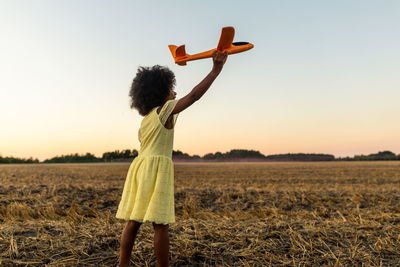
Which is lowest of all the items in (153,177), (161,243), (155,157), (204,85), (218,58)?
(161,243)

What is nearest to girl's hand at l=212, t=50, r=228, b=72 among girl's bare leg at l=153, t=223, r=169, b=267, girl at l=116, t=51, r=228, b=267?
girl at l=116, t=51, r=228, b=267

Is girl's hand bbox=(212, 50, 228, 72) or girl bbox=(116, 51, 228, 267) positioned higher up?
girl's hand bbox=(212, 50, 228, 72)

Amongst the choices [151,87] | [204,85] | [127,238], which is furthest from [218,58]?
[127,238]

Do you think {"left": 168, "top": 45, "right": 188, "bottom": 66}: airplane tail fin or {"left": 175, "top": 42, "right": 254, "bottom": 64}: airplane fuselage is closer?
{"left": 175, "top": 42, "right": 254, "bottom": 64}: airplane fuselage

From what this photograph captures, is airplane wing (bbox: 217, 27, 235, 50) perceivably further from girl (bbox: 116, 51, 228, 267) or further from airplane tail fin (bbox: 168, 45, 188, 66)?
airplane tail fin (bbox: 168, 45, 188, 66)

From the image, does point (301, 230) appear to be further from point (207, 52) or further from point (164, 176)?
point (207, 52)

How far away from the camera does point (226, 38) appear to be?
2.08 m

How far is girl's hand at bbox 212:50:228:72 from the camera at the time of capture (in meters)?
2.16

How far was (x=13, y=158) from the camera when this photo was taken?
6006 centimetres

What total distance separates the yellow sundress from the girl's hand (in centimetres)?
40

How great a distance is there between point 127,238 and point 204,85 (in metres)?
1.35

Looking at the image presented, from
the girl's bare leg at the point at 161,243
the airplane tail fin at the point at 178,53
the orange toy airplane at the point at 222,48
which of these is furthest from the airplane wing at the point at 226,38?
the girl's bare leg at the point at 161,243

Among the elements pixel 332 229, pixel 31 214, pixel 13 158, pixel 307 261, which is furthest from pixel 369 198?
pixel 13 158

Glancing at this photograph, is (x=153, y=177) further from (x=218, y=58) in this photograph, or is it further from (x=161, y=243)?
(x=218, y=58)
